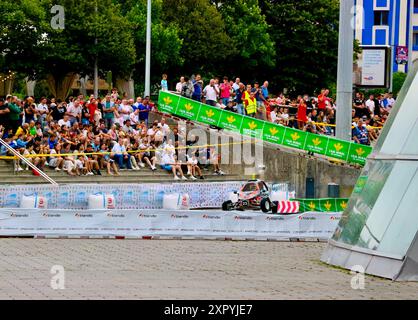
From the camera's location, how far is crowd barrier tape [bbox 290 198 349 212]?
34312 mm

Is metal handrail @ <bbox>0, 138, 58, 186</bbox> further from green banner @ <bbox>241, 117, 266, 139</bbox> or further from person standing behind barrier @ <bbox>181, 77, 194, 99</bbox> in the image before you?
person standing behind barrier @ <bbox>181, 77, 194, 99</bbox>

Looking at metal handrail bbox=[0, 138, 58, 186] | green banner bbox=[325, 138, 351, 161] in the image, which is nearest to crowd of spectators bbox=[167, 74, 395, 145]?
green banner bbox=[325, 138, 351, 161]

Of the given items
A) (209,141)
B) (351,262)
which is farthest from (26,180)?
(351,262)

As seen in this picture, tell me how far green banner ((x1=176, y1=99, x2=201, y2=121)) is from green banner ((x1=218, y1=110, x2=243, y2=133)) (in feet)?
3.90

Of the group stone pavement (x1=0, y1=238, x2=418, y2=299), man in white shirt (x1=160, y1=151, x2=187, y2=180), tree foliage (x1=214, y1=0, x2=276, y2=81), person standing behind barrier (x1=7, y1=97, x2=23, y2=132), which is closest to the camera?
stone pavement (x1=0, y1=238, x2=418, y2=299)

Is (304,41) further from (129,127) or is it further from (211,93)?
(129,127)

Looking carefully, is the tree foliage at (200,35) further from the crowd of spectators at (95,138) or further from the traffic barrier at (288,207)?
the traffic barrier at (288,207)

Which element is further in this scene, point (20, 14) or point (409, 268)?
point (20, 14)

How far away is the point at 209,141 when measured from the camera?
43.7 meters

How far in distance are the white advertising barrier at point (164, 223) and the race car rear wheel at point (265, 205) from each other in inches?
196

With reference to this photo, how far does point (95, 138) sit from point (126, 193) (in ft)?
15.6

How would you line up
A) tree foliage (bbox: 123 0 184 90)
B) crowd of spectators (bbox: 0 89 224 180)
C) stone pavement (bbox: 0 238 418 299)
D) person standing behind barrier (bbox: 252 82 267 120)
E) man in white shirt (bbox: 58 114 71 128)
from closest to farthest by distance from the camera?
stone pavement (bbox: 0 238 418 299)
crowd of spectators (bbox: 0 89 224 180)
man in white shirt (bbox: 58 114 71 128)
person standing behind barrier (bbox: 252 82 267 120)
tree foliage (bbox: 123 0 184 90)
